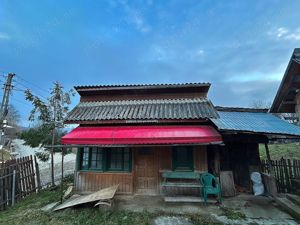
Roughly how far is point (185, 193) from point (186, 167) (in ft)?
3.79

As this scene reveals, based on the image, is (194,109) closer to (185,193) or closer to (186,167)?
(186,167)

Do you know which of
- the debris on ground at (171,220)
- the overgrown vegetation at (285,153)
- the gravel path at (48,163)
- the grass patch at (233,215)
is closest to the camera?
the debris on ground at (171,220)

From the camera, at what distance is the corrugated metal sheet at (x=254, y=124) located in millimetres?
7797

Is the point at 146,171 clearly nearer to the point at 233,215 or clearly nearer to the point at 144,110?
the point at 144,110

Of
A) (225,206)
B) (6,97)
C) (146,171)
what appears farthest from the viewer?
(6,97)

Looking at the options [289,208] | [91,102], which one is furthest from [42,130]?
[289,208]

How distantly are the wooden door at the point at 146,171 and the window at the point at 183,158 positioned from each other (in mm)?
964

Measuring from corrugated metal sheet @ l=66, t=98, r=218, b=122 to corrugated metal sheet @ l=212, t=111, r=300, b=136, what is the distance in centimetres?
83

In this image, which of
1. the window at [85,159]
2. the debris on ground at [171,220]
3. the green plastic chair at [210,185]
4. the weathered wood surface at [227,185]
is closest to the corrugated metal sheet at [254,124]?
the green plastic chair at [210,185]

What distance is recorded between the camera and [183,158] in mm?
8852

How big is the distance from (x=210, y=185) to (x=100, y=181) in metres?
5.09

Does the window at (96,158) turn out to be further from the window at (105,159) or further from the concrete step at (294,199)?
the concrete step at (294,199)

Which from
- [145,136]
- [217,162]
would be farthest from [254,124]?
[145,136]

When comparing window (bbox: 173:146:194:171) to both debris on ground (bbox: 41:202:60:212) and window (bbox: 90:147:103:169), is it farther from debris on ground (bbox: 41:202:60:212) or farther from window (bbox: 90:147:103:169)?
debris on ground (bbox: 41:202:60:212)
